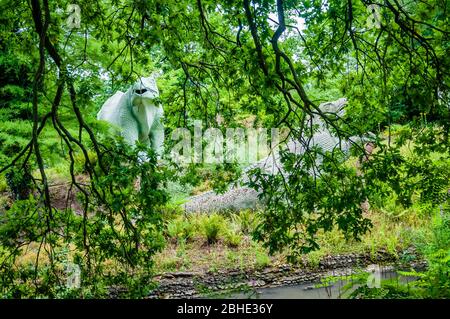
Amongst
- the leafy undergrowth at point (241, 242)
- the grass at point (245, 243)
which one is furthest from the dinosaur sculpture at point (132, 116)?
the grass at point (245, 243)

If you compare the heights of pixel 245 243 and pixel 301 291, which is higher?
pixel 245 243

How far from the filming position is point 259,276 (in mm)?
7629

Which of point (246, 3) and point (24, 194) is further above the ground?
point (246, 3)

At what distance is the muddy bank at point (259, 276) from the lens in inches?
285

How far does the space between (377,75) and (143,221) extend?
2430mm

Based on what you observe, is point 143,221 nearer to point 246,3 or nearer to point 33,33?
point 246,3

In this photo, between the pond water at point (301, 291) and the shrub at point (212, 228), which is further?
the shrub at point (212, 228)

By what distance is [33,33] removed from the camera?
4.20 m

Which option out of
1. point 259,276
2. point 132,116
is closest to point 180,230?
point 259,276

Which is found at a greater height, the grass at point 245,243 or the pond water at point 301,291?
the grass at point 245,243

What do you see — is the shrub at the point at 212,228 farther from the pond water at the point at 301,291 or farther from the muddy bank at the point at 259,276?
the pond water at the point at 301,291

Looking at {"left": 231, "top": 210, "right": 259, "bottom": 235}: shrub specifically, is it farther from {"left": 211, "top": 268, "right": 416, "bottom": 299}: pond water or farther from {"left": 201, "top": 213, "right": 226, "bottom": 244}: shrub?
{"left": 211, "top": 268, "right": 416, "bottom": 299}: pond water

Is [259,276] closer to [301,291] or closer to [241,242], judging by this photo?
[301,291]

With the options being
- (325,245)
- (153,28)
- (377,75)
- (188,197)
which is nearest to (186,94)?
(153,28)
